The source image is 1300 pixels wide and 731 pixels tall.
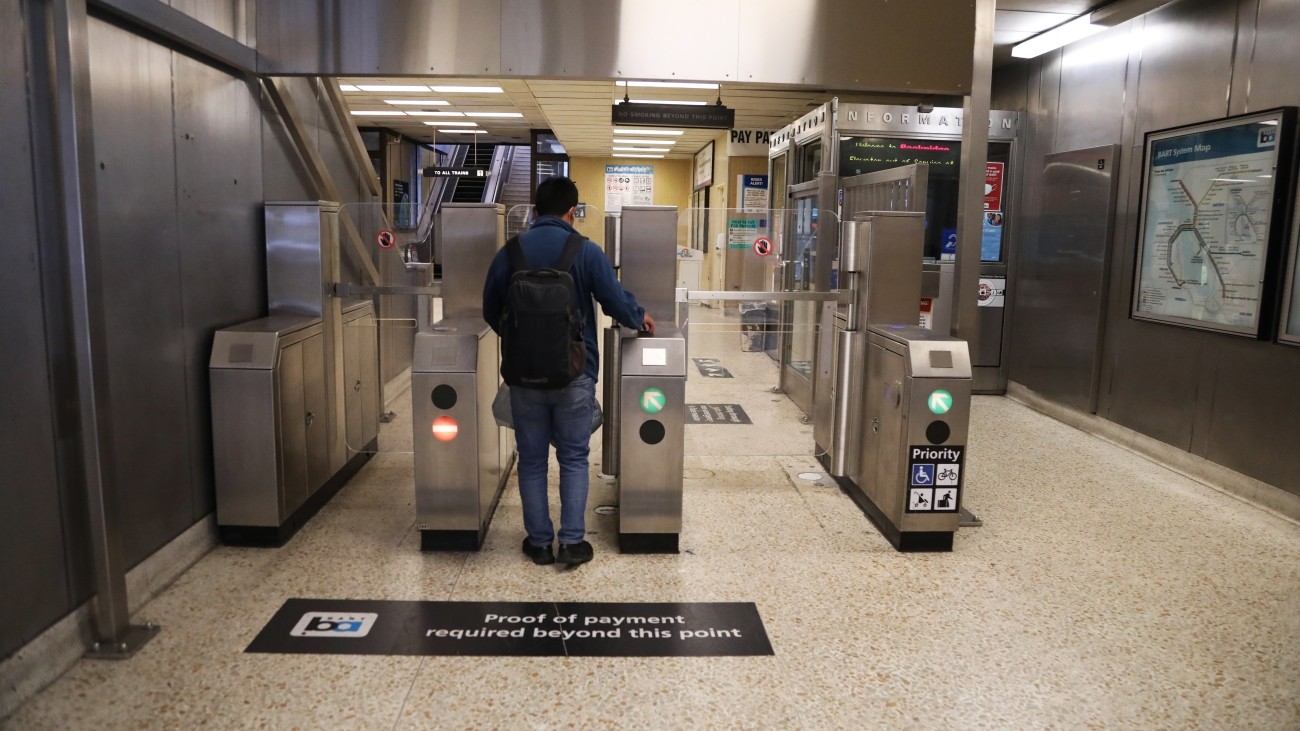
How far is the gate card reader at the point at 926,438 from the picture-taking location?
3.58 meters

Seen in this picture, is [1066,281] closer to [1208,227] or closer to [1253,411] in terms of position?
[1208,227]

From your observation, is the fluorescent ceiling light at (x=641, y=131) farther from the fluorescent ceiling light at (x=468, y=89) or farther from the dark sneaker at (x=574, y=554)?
the dark sneaker at (x=574, y=554)

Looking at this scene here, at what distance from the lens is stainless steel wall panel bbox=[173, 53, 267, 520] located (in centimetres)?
333

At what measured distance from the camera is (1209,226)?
15.5ft

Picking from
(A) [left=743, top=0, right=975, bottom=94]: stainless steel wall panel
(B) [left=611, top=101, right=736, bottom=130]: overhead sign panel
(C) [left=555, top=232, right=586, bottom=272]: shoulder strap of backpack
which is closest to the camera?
(C) [left=555, top=232, right=586, bottom=272]: shoulder strap of backpack

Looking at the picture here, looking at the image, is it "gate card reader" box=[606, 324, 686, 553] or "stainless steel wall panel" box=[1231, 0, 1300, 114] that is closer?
"gate card reader" box=[606, 324, 686, 553]

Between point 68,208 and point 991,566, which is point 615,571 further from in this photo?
point 68,208

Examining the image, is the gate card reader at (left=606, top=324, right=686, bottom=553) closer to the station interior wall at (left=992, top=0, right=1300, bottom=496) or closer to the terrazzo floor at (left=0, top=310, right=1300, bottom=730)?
the terrazzo floor at (left=0, top=310, right=1300, bottom=730)

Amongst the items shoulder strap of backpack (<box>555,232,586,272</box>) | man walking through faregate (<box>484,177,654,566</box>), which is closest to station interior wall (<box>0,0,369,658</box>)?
man walking through faregate (<box>484,177,654,566</box>)

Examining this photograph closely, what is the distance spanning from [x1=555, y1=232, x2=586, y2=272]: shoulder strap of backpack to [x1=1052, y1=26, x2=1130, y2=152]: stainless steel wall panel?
4329mm

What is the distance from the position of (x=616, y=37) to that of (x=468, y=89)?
22.1ft

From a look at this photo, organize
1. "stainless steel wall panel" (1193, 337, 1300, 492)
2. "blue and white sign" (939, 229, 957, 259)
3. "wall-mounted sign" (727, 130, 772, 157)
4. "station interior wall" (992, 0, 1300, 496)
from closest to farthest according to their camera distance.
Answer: "stainless steel wall panel" (1193, 337, 1300, 492) → "station interior wall" (992, 0, 1300, 496) → "blue and white sign" (939, 229, 957, 259) → "wall-mounted sign" (727, 130, 772, 157)

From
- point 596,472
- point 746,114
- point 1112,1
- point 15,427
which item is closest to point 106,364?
point 15,427

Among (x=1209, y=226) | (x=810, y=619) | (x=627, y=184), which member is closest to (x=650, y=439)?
(x=810, y=619)
